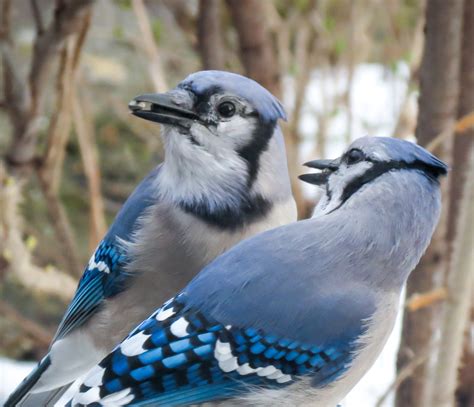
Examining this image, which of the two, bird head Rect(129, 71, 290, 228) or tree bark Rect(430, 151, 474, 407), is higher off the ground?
bird head Rect(129, 71, 290, 228)

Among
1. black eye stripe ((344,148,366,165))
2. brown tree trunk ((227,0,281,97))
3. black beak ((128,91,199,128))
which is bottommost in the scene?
black eye stripe ((344,148,366,165))

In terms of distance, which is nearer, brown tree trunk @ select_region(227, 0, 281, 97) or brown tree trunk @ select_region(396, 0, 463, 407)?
brown tree trunk @ select_region(396, 0, 463, 407)

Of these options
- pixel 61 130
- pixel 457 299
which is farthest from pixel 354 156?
pixel 61 130

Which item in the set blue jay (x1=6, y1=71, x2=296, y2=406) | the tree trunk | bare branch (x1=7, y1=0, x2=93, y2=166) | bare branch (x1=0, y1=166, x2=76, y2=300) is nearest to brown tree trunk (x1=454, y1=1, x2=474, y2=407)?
the tree trunk

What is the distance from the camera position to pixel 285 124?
2586 millimetres

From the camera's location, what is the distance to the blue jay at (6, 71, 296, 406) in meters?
1.34

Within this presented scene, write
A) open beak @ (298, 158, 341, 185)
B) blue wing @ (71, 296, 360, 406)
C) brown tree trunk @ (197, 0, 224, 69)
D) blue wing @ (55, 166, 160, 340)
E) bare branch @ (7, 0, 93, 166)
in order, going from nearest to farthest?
blue wing @ (71, 296, 360, 406) < open beak @ (298, 158, 341, 185) < blue wing @ (55, 166, 160, 340) < bare branch @ (7, 0, 93, 166) < brown tree trunk @ (197, 0, 224, 69)

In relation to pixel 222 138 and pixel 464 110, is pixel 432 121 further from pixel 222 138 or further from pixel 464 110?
pixel 222 138

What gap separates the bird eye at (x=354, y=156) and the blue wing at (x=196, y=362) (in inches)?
10.1

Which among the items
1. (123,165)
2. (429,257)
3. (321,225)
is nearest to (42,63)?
(429,257)

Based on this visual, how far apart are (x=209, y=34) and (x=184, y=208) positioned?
1.05m

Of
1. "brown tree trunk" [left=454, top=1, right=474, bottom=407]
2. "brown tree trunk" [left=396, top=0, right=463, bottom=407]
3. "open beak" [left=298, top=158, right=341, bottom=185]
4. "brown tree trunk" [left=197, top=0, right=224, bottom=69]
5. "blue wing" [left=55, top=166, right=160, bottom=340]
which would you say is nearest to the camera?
"open beak" [left=298, top=158, right=341, bottom=185]

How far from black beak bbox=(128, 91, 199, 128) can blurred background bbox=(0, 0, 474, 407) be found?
431 mm

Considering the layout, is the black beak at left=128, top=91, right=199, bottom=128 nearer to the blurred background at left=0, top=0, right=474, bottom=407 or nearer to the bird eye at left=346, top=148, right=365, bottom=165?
the bird eye at left=346, top=148, right=365, bottom=165
